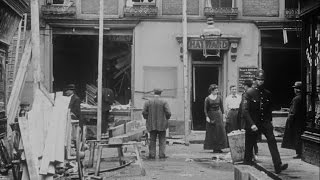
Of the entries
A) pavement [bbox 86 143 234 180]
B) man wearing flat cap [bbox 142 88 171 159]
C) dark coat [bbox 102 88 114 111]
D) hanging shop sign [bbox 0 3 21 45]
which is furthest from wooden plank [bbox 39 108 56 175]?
dark coat [bbox 102 88 114 111]

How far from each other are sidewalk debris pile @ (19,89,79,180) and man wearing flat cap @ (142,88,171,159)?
5.63 meters

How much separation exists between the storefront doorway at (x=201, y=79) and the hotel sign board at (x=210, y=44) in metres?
0.58

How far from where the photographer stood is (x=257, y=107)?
10672 mm

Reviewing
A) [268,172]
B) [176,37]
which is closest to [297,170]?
[268,172]

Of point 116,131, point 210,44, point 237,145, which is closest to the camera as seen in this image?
point 237,145

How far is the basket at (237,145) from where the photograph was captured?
12.1 metres

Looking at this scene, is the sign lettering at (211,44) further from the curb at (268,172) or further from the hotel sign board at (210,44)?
the curb at (268,172)

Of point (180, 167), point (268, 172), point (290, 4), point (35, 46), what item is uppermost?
point (290, 4)

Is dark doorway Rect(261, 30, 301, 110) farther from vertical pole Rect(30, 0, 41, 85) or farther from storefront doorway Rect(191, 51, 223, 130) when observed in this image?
vertical pole Rect(30, 0, 41, 85)

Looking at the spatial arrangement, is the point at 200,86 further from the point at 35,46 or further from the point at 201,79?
the point at 35,46

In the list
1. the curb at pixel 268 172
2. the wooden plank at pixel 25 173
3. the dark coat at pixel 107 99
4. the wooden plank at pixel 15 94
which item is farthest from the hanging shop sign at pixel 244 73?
the wooden plank at pixel 25 173

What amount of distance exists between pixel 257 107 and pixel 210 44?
37.0ft

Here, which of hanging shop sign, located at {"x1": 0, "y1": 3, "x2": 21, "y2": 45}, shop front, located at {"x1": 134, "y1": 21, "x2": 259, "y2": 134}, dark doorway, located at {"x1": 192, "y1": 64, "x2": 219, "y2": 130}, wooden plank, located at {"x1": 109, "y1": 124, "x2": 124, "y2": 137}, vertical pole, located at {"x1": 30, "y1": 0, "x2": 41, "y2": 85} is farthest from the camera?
dark doorway, located at {"x1": 192, "y1": 64, "x2": 219, "y2": 130}

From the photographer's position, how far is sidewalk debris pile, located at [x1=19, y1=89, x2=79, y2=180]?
839cm
